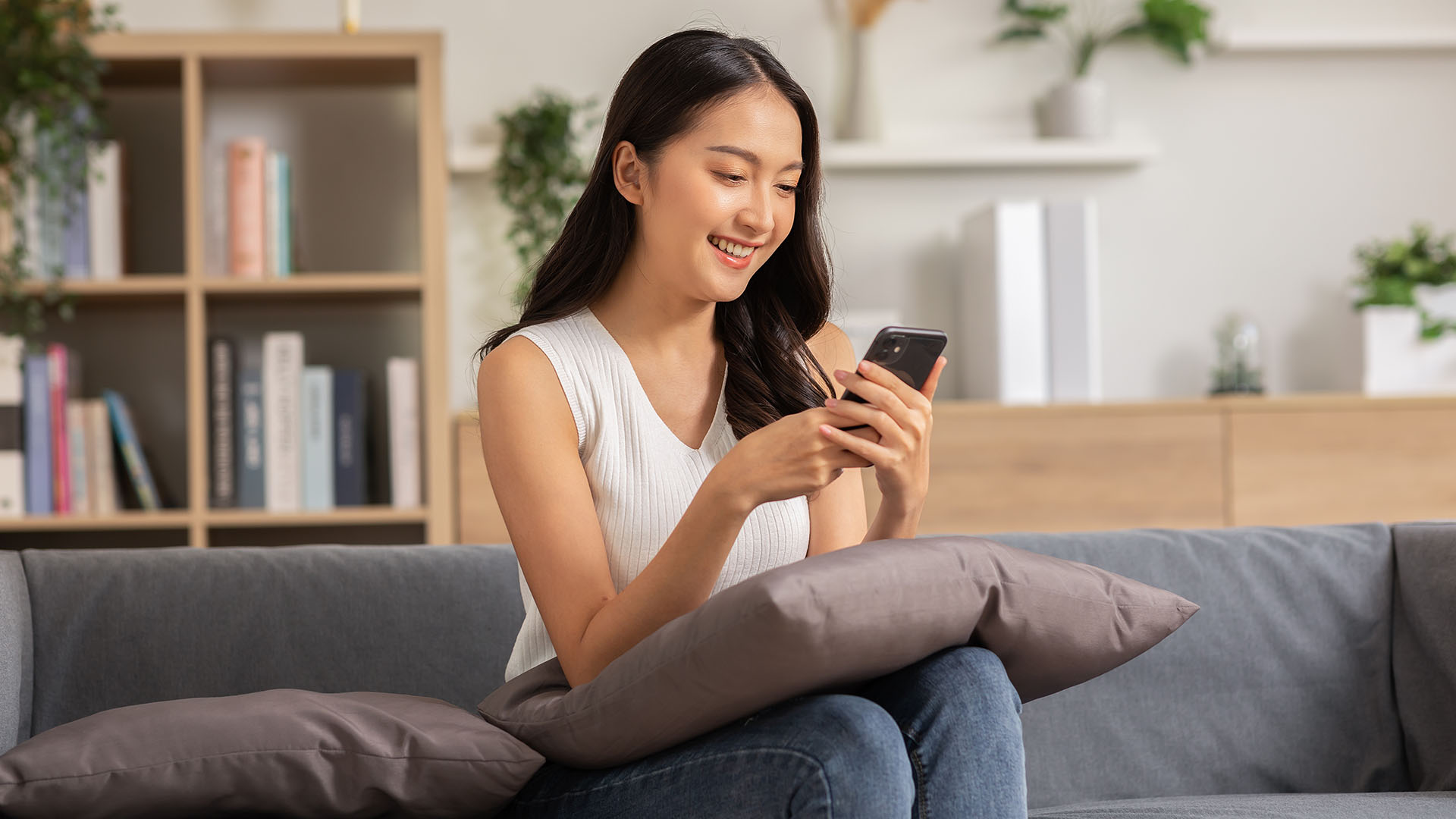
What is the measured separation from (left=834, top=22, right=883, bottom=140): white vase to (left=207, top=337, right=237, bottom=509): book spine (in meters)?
1.51

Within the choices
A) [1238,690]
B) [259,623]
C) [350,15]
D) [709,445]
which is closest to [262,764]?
[259,623]

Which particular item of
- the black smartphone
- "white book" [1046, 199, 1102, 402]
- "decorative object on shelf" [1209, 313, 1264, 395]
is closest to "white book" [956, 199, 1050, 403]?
"white book" [1046, 199, 1102, 402]

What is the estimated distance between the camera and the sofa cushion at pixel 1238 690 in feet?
4.83

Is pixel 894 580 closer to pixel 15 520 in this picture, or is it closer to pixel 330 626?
pixel 330 626

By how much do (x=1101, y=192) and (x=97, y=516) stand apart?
245cm

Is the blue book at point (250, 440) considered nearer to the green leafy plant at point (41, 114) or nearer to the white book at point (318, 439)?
the white book at point (318, 439)

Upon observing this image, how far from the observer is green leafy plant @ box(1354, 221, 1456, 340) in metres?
2.70

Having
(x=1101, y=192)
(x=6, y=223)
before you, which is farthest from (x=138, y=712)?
(x=1101, y=192)

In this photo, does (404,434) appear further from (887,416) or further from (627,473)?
(887,416)

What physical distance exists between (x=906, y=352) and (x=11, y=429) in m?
2.14

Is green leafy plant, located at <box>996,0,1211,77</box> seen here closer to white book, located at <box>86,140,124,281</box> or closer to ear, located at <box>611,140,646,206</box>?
ear, located at <box>611,140,646,206</box>

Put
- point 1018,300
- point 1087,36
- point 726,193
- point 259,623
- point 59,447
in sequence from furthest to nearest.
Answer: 1. point 1087,36
2. point 1018,300
3. point 59,447
4. point 259,623
5. point 726,193

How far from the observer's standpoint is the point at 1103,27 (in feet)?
9.68

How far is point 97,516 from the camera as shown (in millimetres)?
2471
